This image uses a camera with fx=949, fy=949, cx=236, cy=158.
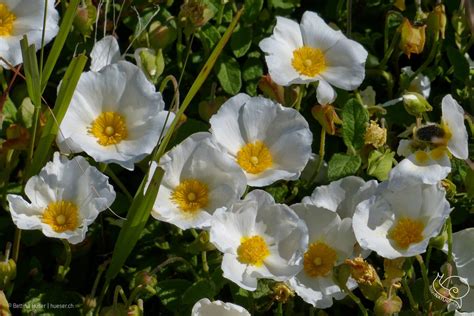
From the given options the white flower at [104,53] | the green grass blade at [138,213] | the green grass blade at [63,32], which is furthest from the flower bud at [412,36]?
the green grass blade at [63,32]

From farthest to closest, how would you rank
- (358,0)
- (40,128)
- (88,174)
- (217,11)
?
(358,0), (217,11), (40,128), (88,174)

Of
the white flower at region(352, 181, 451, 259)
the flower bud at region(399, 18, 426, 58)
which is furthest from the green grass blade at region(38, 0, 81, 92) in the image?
the flower bud at region(399, 18, 426, 58)

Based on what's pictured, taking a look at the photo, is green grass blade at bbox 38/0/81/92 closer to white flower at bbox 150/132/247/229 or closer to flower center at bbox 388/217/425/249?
white flower at bbox 150/132/247/229

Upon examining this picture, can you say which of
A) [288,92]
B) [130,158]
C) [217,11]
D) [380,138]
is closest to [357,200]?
[380,138]

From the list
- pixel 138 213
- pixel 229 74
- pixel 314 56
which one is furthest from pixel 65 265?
pixel 314 56

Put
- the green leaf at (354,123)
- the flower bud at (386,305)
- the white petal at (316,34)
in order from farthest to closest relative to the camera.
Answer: the white petal at (316,34) < the green leaf at (354,123) < the flower bud at (386,305)

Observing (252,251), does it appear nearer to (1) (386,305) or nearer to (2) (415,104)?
(1) (386,305)

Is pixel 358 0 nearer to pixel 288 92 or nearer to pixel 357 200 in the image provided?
pixel 288 92

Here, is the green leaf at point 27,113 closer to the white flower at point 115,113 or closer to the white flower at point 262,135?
the white flower at point 115,113
